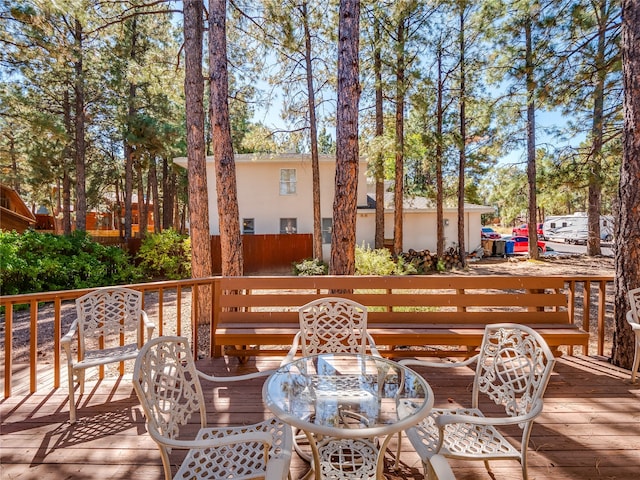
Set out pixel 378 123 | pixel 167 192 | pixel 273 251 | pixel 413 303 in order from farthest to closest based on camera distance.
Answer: pixel 167 192 < pixel 273 251 < pixel 378 123 < pixel 413 303

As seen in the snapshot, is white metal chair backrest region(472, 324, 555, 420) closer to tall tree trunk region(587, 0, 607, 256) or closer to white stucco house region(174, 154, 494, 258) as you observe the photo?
tall tree trunk region(587, 0, 607, 256)

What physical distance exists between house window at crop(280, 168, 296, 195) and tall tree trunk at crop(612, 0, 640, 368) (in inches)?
483

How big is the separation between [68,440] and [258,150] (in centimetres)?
1058

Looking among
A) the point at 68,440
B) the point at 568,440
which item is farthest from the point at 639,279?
the point at 68,440

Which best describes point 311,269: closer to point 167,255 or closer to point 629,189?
point 167,255

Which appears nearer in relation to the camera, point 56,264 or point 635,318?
point 635,318

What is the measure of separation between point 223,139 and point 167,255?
735 centimetres

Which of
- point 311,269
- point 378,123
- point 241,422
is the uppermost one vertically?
point 378,123

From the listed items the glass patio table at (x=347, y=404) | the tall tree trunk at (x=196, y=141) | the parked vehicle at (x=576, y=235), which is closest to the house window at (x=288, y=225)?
the tall tree trunk at (x=196, y=141)

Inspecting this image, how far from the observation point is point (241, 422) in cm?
265

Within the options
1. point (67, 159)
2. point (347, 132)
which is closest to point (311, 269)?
point (347, 132)

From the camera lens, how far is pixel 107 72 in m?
12.8

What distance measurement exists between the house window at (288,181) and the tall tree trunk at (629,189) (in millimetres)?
12264

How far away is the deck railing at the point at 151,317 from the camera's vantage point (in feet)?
10.1
